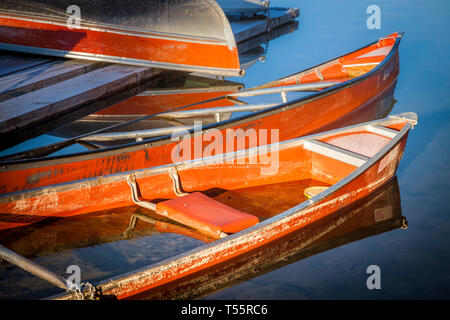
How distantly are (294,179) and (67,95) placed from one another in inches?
160

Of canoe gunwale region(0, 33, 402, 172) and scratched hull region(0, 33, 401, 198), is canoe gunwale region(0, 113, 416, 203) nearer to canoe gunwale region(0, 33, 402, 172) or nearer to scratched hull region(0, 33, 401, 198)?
scratched hull region(0, 33, 401, 198)

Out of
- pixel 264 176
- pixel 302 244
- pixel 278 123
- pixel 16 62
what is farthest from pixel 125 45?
pixel 302 244

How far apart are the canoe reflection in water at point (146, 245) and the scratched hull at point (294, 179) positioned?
132mm

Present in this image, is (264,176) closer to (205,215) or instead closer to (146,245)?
(205,215)

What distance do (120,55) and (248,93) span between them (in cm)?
291

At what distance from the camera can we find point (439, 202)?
19.4 ft

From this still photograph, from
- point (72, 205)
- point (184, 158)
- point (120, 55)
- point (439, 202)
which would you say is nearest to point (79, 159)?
point (72, 205)

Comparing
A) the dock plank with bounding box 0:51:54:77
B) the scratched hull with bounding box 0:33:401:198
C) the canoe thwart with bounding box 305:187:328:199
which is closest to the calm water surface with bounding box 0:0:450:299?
the scratched hull with bounding box 0:33:401:198

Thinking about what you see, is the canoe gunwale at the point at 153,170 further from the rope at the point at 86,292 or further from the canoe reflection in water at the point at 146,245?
the rope at the point at 86,292

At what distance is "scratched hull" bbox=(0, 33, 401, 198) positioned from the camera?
5.18 metres

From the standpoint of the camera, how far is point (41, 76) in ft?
29.2

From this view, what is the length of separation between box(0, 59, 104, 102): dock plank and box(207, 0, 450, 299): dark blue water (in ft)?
11.0

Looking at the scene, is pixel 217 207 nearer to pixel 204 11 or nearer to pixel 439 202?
pixel 439 202

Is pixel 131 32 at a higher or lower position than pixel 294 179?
higher
